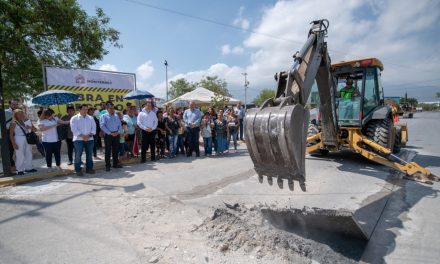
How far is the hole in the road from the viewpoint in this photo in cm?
334

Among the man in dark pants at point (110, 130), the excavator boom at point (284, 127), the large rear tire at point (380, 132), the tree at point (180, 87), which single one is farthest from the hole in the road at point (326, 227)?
the tree at point (180, 87)

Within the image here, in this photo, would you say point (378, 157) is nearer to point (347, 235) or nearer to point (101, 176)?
point (347, 235)

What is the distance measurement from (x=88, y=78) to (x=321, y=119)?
29.2 feet

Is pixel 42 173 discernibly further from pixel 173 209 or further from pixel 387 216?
pixel 387 216

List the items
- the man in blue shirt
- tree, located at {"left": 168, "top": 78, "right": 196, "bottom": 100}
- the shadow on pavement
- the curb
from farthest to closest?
1. tree, located at {"left": 168, "top": 78, "right": 196, "bottom": 100}
2. the man in blue shirt
3. the curb
4. the shadow on pavement

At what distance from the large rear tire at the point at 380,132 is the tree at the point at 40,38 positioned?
11549mm

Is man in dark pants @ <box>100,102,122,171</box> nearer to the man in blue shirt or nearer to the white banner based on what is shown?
the man in blue shirt

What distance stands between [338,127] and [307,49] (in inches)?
149

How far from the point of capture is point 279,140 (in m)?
3.08

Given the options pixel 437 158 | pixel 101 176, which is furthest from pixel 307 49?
pixel 437 158

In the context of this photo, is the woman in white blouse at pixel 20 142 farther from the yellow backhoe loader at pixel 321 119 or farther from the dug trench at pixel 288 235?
the yellow backhoe loader at pixel 321 119

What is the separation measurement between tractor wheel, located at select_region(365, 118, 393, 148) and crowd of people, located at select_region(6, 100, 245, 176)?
15.3 ft

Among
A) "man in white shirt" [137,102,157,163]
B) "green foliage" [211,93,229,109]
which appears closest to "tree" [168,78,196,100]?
"green foliage" [211,93,229,109]

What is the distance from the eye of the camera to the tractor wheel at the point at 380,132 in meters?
7.03
